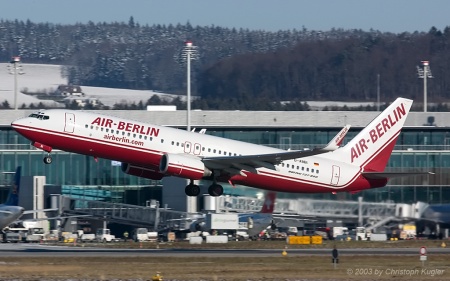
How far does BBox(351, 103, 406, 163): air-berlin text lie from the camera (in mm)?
58969

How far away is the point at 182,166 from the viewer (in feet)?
171

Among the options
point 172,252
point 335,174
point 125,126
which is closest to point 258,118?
point 335,174

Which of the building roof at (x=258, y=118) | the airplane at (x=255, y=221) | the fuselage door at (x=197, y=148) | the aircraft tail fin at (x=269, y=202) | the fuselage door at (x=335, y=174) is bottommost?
the airplane at (x=255, y=221)

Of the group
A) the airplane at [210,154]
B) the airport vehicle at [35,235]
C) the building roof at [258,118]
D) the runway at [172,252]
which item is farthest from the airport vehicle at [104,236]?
the building roof at [258,118]

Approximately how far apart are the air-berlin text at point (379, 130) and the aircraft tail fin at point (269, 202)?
5616 millimetres

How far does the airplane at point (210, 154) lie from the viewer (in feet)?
168

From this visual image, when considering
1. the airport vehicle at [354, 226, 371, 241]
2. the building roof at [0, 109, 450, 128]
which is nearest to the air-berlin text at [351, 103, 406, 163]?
the airport vehicle at [354, 226, 371, 241]

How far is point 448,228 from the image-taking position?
70000 mm

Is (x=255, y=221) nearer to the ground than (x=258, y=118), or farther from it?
nearer to the ground

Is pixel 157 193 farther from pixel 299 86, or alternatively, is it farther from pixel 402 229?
pixel 299 86

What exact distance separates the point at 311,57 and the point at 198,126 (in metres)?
52.5

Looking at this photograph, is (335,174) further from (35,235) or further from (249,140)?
(249,140)

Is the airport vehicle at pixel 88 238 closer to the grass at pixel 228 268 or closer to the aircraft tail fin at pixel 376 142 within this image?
the grass at pixel 228 268

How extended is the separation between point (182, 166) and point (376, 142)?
13.1 meters
